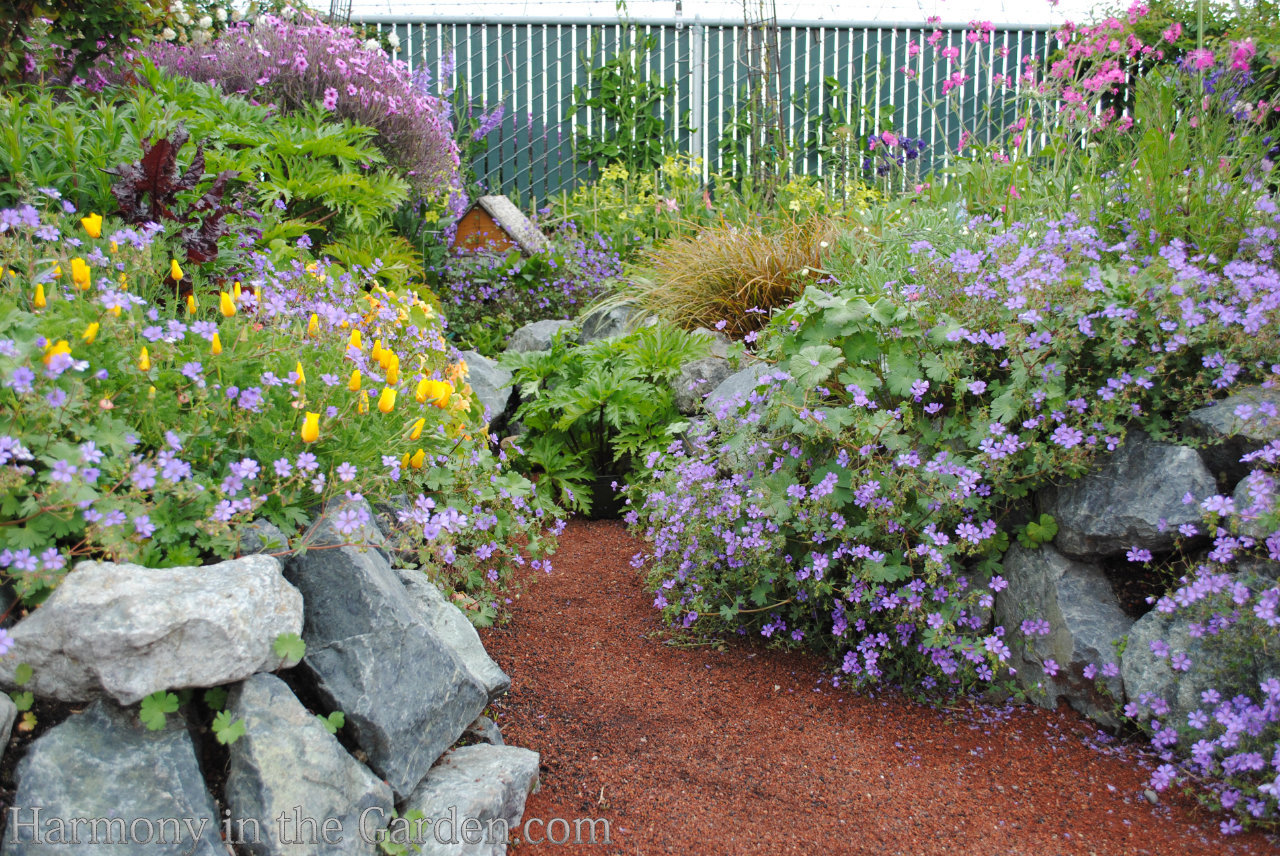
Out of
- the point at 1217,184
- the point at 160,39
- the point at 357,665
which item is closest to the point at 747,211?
the point at 1217,184

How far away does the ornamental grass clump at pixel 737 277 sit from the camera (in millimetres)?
4473

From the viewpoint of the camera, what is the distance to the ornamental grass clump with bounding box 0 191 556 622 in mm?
1454

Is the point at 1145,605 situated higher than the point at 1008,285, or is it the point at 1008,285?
the point at 1008,285

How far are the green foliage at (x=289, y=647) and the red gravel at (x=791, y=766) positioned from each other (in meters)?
0.66

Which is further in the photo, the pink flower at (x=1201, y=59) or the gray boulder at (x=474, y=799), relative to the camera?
the pink flower at (x=1201, y=59)

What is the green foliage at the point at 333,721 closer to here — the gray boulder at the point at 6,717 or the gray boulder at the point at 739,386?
the gray boulder at the point at 6,717

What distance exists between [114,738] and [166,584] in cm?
28

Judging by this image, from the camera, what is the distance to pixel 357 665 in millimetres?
1735

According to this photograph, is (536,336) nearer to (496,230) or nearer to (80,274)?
(496,230)

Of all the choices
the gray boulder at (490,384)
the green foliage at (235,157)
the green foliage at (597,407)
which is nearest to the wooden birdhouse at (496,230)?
the green foliage at (235,157)

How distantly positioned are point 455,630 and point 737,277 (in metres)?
2.99

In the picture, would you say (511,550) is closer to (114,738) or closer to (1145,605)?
(114,738)

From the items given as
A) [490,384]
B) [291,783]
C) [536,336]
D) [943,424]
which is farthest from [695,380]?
[291,783]

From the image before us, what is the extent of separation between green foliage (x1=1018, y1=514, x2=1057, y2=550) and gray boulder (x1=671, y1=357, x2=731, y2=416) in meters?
1.93
